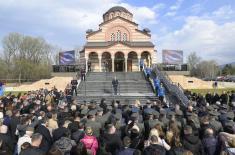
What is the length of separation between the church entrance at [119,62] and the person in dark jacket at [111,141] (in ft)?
142

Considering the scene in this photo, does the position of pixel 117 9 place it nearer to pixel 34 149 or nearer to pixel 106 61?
pixel 106 61

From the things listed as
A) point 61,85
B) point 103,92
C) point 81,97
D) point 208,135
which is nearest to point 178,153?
point 208,135

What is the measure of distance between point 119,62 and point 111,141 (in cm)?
4522

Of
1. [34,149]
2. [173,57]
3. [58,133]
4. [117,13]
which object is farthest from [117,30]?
[34,149]

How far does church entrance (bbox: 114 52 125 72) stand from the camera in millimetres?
50956

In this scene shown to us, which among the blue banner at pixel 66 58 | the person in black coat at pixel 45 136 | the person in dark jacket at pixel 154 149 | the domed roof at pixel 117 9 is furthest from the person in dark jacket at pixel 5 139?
the domed roof at pixel 117 9

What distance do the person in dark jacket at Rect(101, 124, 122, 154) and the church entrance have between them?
4340cm

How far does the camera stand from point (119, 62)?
52.3 metres

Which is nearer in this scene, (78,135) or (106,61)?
(78,135)

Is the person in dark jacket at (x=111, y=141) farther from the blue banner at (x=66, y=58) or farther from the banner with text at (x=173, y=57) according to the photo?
Answer: the blue banner at (x=66, y=58)

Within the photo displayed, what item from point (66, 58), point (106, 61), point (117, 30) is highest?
point (117, 30)

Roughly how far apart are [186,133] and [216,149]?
735 mm

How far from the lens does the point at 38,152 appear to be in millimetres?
5871

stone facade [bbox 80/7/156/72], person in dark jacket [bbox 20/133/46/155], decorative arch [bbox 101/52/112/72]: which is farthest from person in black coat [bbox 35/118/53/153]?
decorative arch [bbox 101/52/112/72]
